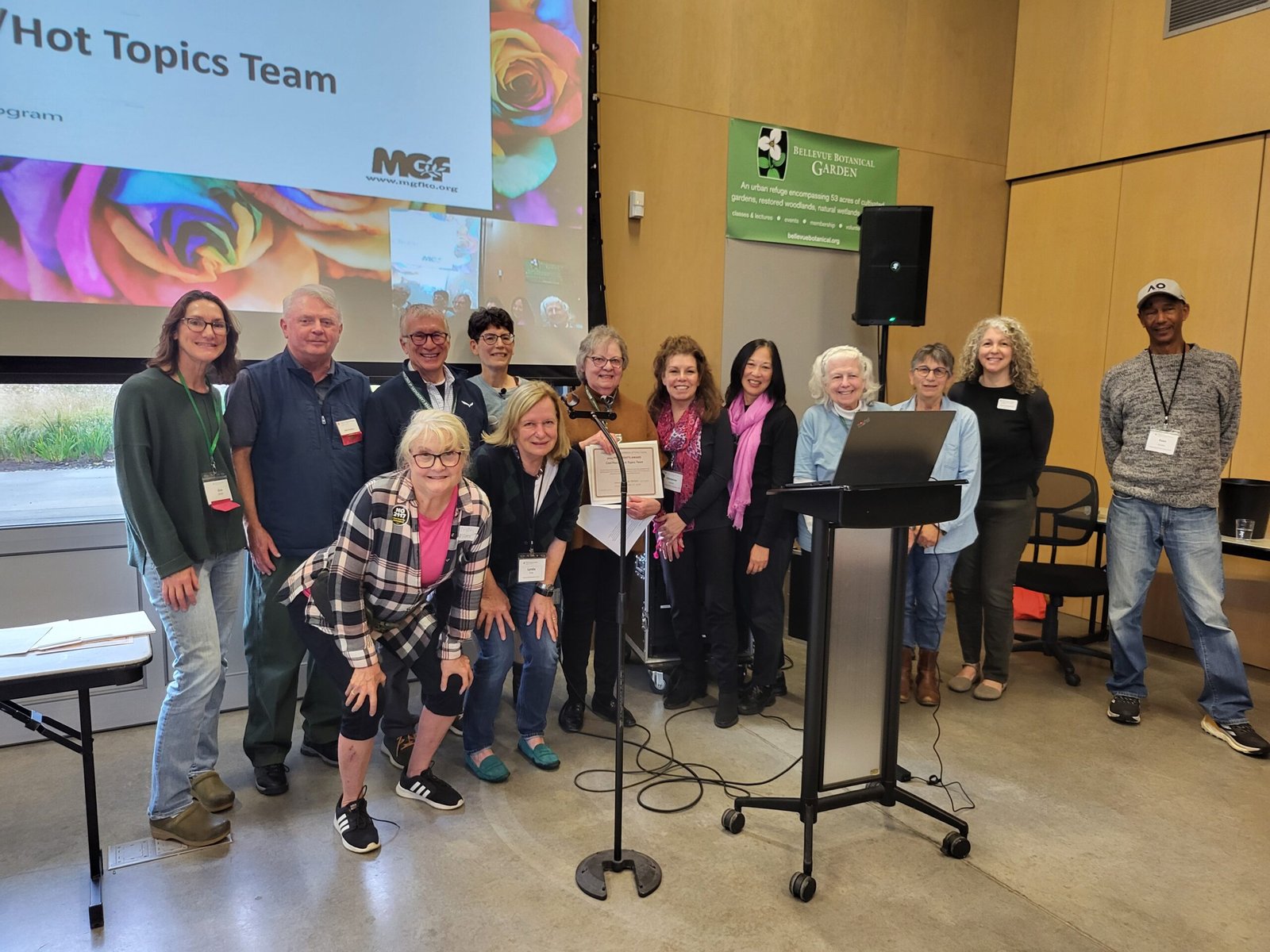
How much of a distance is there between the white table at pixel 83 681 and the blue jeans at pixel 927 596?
2731mm

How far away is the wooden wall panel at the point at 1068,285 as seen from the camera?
4879mm

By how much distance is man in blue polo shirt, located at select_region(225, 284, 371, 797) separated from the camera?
8.49ft

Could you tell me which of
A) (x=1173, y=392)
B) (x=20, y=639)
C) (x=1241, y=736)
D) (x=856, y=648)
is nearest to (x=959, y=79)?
(x=1173, y=392)

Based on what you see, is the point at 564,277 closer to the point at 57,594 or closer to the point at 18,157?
the point at 18,157

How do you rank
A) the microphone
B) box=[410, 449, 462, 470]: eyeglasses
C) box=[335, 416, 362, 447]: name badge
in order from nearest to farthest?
1. box=[410, 449, 462, 470]: eyeglasses
2. box=[335, 416, 362, 447]: name badge
3. the microphone

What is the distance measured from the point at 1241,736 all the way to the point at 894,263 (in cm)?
279

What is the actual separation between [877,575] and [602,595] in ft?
3.87

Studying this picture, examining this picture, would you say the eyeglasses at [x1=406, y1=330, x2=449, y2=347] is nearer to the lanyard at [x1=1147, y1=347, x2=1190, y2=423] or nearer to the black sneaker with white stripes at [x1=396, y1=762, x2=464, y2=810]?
the black sneaker with white stripes at [x1=396, y1=762, x2=464, y2=810]

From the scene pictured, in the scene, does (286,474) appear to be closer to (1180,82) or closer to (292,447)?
(292,447)

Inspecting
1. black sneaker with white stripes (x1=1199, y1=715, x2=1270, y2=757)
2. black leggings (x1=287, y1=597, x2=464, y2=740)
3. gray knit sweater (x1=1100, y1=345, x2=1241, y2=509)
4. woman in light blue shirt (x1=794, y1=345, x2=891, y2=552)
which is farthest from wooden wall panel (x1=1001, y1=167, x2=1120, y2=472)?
black leggings (x1=287, y1=597, x2=464, y2=740)

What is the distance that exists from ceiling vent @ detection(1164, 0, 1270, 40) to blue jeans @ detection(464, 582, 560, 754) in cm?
477

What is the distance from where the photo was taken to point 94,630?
2.21 m

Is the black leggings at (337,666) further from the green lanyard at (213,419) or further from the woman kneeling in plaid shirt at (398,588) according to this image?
the green lanyard at (213,419)

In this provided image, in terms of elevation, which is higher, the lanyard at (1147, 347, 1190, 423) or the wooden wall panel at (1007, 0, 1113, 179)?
the wooden wall panel at (1007, 0, 1113, 179)
